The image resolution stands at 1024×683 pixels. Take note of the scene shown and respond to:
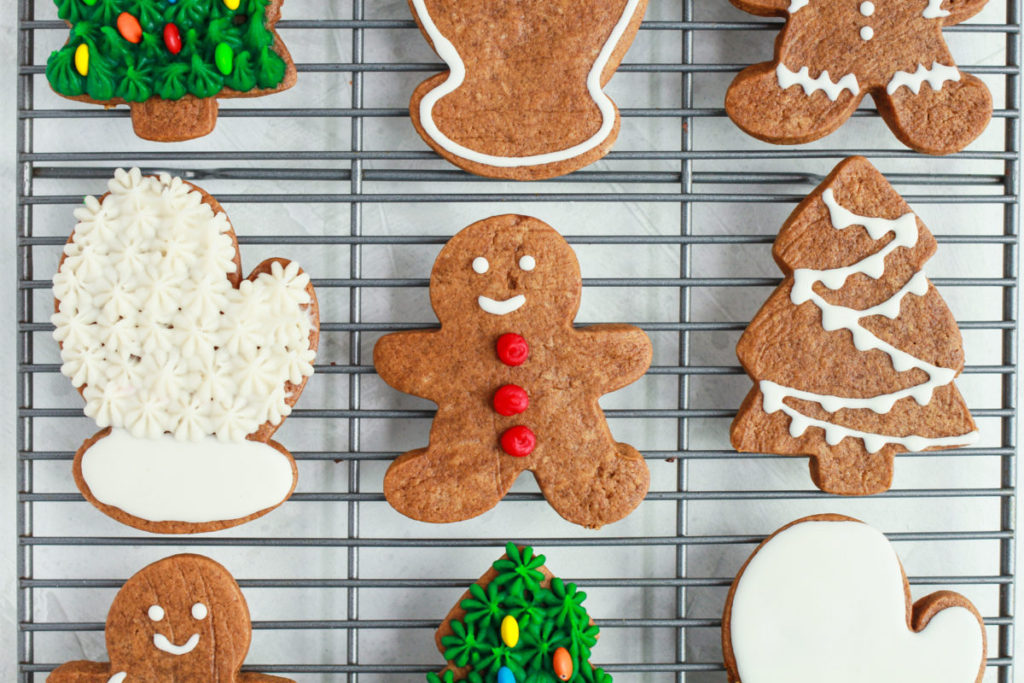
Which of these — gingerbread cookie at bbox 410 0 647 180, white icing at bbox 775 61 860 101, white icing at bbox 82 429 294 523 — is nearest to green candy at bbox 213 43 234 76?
gingerbread cookie at bbox 410 0 647 180

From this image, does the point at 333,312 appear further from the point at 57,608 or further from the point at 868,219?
the point at 868,219

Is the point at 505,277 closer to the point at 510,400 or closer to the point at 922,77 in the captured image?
the point at 510,400

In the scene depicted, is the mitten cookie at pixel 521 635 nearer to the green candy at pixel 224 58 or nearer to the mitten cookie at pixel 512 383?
the mitten cookie at pixel 512 383

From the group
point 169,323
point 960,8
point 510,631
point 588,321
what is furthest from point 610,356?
point 960,8

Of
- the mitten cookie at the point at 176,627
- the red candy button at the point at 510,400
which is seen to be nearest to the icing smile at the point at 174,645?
the mitten cookie at the point at 176,627

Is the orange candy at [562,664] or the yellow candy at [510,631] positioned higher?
the yellow candy at [510,631]

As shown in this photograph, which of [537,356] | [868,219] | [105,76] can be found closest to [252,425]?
[537,356]
